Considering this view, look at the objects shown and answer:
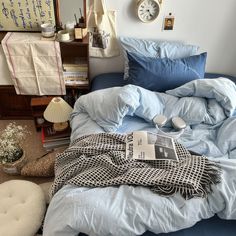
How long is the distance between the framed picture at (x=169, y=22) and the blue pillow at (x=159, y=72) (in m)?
0.33

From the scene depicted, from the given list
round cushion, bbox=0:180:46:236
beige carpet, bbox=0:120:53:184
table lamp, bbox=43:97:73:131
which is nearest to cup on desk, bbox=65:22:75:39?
table lamp, bbox=43:97:73:131

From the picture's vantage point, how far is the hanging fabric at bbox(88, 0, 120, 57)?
6.24 ft

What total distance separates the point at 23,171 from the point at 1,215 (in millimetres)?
439

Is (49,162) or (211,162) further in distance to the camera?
(49,162)

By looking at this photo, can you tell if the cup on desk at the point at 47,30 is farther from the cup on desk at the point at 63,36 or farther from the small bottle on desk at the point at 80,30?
the small bottle on desk at the point at 80,30

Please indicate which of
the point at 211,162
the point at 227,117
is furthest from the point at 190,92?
the point at 211,162

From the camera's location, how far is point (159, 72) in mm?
1800

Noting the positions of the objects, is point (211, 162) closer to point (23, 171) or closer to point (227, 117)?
point (227, 117)

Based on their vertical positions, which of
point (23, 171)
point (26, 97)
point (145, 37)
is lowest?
point (23, 171)

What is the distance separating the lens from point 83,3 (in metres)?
1.85

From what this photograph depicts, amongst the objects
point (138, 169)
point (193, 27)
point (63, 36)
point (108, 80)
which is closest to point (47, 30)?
point (63, 36)

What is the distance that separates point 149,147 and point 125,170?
0.20 metres

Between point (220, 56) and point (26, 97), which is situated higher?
point (220, 56)

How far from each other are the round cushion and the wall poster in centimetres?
118
